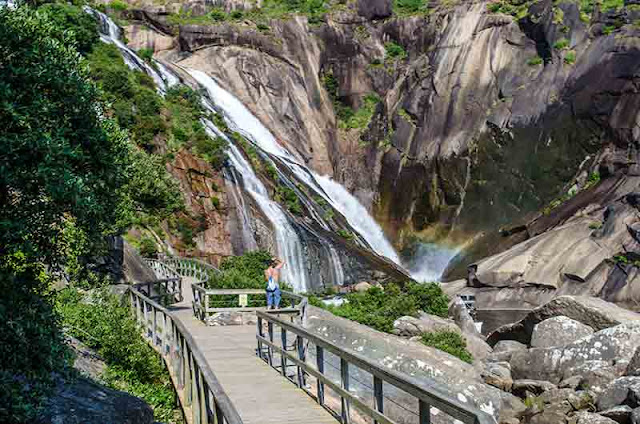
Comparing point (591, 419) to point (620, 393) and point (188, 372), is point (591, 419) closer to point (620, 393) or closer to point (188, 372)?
point (620, 393)

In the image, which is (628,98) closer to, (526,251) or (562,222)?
(562,222)

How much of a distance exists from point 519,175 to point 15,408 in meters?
46.6

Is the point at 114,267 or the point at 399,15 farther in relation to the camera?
the point at 399,15

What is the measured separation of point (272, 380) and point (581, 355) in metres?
9.86

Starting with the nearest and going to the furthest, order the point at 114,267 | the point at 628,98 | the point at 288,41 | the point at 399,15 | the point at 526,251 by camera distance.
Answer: the point at 114,267 < the point at 526,251 < the point at 628,98 < the point at 288,41 < the point at 399,15

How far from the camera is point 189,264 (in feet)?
113

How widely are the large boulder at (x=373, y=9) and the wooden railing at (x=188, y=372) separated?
57166 millimetres

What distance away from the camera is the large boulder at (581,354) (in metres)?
17.8

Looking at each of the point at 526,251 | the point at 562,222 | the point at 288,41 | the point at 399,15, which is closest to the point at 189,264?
the point at 526,251

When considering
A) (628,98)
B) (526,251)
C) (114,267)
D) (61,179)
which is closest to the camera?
(61,179)

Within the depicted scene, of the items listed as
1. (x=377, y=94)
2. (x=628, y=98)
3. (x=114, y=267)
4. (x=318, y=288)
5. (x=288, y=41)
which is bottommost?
(x=318, y=288)

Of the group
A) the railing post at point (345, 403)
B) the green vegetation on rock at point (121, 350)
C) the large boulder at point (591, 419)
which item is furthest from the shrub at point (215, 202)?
the railing post at point (345, 403)

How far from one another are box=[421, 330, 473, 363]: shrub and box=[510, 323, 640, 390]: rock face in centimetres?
181

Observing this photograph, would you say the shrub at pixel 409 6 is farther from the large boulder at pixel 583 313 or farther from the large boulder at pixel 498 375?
the large boulder at pixel 498 375
